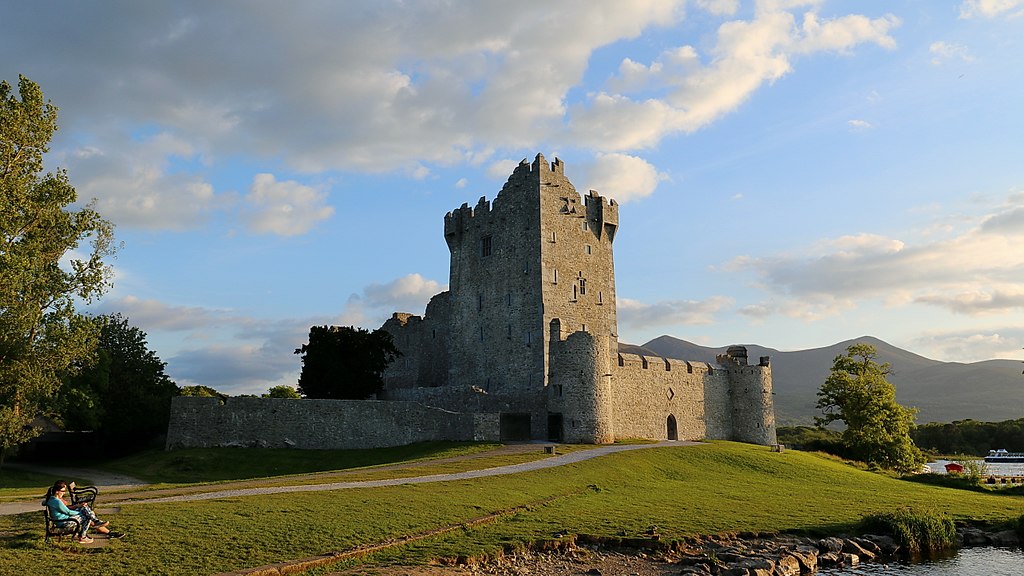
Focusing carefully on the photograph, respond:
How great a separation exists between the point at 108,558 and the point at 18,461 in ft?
140

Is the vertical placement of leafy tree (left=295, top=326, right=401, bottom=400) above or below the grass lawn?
above

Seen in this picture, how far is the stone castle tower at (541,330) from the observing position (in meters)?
50.8

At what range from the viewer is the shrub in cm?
2197

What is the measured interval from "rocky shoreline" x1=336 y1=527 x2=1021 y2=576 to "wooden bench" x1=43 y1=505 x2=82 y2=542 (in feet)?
18.8

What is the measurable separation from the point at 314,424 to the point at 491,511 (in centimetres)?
2461

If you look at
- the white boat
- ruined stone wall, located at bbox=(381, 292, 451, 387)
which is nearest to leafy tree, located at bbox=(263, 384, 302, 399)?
ruined stone wall, located at bbox=(381, 292, 451, 387)

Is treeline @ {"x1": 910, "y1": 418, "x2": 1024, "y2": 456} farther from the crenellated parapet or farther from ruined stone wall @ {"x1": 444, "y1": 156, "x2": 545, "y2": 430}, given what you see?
ruined stone wall @ {"x1": 444, "y1": 156, "x2": 545, "y2": 430}

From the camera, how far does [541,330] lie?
2069 inches

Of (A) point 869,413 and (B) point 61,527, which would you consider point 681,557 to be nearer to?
(B) point 61,527

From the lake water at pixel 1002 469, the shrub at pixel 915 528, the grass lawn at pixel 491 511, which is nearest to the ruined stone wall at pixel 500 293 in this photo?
the grass lawn at pixel 491 511

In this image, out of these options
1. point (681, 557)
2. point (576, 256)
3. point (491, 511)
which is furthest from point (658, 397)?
point (681, 557)

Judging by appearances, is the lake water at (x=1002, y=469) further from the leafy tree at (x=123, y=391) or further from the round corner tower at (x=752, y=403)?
the leafy tree at (x=123, y=391)

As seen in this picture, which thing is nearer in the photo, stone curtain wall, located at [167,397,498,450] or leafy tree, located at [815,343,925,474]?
stone curtain wall, located at [167,397,498,450]

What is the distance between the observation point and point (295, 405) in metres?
43.0
